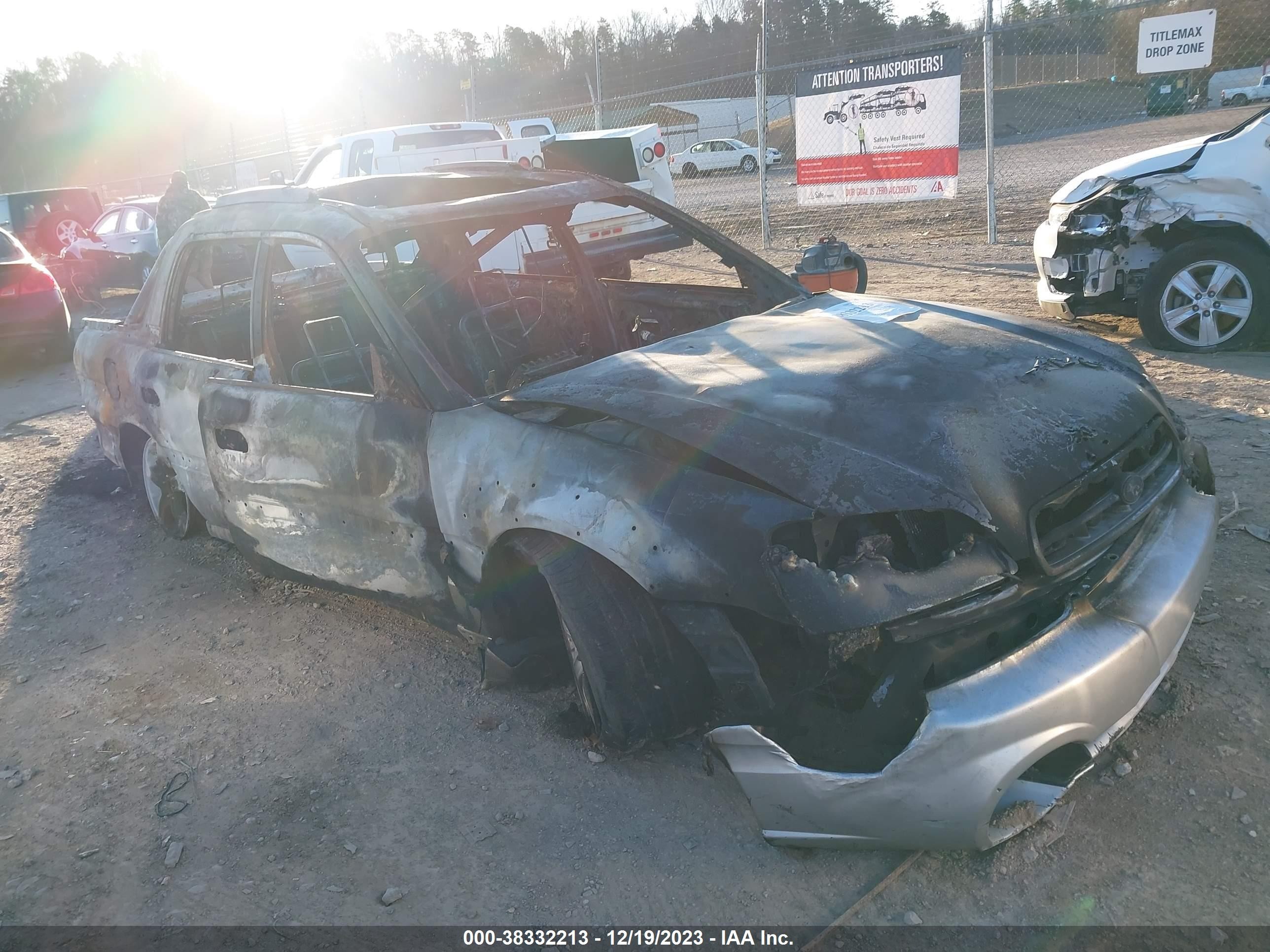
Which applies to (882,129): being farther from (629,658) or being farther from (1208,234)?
(629,658)

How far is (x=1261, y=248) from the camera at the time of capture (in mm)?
5789

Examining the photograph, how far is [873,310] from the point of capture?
347 cm

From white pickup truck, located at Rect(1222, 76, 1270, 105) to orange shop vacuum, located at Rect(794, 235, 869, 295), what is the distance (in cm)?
3249

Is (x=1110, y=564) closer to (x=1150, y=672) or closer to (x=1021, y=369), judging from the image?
(x=1150, y=672)

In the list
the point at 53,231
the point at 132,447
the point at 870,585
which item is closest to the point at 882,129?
the point at 132,447

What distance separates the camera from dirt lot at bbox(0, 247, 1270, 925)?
2289mm

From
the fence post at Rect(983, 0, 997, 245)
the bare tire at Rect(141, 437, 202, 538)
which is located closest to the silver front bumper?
the bare tire at Rect(141, 437, 202, 538)

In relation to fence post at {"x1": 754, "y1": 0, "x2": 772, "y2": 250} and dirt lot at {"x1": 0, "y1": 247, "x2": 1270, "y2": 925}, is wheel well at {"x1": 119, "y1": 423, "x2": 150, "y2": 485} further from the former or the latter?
fence post at {"x1": 754, "y1": 0, "x2": 772, "y2": 250}

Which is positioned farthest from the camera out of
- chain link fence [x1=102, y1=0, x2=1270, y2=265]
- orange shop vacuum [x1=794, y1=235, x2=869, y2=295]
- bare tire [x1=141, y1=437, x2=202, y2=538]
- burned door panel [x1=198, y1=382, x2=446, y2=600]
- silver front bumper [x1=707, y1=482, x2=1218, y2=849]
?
chain link fence [x1=102, y1=0, x2=1270, y2=265]

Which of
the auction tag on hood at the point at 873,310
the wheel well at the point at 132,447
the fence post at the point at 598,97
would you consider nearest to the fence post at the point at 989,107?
the fence post at the point at 598,97

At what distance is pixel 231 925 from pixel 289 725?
950 mm

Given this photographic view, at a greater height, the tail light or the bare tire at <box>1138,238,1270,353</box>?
the tail light

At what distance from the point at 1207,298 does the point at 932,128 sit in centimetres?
498

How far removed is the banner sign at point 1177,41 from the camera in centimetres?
940
